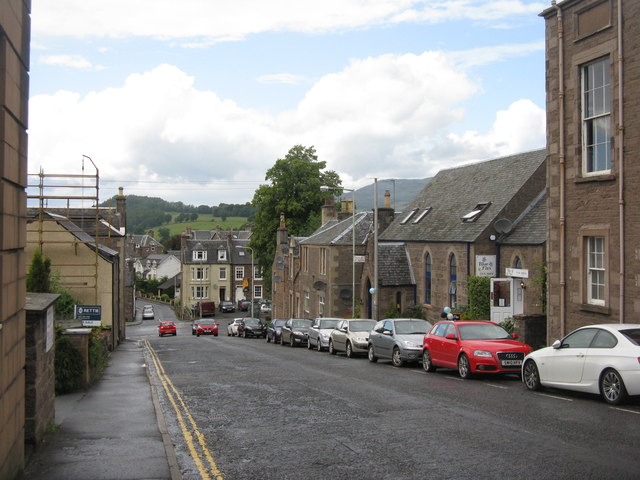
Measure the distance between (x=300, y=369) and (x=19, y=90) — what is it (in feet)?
48.7

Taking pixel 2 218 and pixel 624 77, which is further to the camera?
pixel 624 77

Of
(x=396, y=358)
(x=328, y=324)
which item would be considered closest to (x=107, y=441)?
(x=396, y=358)

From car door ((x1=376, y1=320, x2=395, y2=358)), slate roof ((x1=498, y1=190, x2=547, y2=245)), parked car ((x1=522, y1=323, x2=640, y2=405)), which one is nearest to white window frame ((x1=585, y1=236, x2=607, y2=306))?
parked car ((x1=522, y1=323, x2=640, y2=405))

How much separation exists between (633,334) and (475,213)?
21.8 m

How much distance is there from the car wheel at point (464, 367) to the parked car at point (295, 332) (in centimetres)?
1875

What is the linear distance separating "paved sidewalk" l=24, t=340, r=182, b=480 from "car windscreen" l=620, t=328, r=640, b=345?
27.1 feet

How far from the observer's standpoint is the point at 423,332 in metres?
22.9

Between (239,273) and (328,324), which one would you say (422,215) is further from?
(239,273)

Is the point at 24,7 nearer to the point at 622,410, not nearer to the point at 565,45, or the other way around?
the point at 622,410

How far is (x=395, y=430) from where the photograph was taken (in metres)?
11.0

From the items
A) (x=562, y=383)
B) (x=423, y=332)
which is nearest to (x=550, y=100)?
(x=423, y=332)

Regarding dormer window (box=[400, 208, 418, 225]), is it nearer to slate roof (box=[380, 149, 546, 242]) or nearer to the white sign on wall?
slate roof (box=[380, 149, 546, 242])

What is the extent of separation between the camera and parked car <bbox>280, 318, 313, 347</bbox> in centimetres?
3672

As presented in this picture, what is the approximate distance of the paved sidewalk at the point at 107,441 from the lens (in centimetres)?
882
